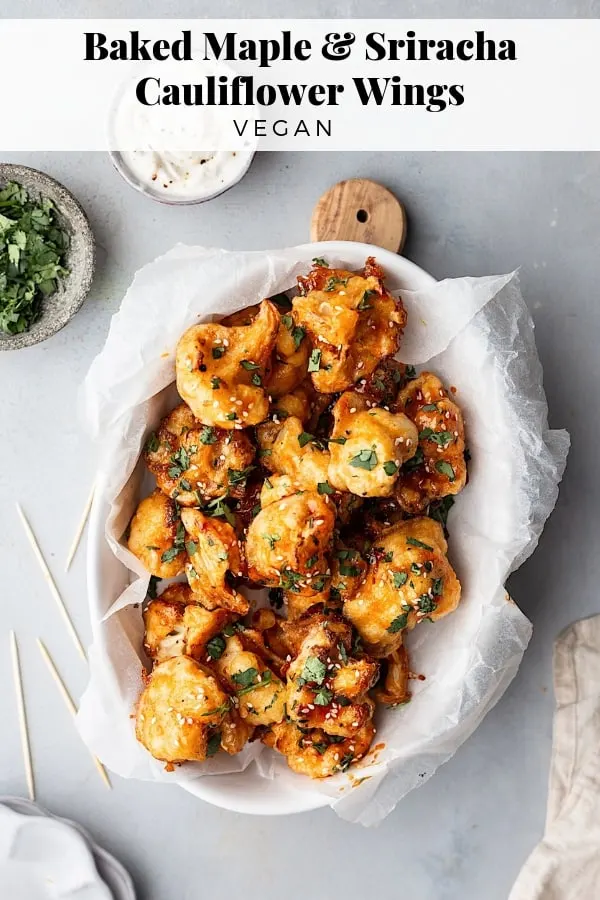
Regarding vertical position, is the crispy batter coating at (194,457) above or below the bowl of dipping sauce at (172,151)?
below

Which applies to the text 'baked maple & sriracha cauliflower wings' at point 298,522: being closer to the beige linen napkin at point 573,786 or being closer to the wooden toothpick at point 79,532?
the wooden toothpick at point 79,532

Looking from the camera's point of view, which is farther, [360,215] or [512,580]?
[512,580]

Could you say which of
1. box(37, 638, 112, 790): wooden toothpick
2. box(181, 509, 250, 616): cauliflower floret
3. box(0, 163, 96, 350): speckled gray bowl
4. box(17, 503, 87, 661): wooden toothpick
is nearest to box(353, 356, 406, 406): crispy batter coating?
box(181, 509, 250, 616): cauliflower floret

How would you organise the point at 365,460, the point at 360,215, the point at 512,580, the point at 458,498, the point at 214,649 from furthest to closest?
1. the point at 512,580
2. the point at 360,215
3. the point at 458,498
4. the point at 214,649
5. the point at 365,460

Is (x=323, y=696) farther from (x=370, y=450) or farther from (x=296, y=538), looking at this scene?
(x=370, y=450)

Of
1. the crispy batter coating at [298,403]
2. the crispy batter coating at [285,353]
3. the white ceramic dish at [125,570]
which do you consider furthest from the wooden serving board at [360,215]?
the crispy batter coating at [298,403]

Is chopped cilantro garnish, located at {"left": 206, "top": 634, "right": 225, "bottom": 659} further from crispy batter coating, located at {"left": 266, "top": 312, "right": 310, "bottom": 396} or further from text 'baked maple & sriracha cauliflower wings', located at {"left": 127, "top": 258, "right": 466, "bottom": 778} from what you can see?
crispy batter coating, located at {"left": 266, "top": 312, "right": 310, "bottom": 396}

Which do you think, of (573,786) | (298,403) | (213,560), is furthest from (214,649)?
(573,786)
